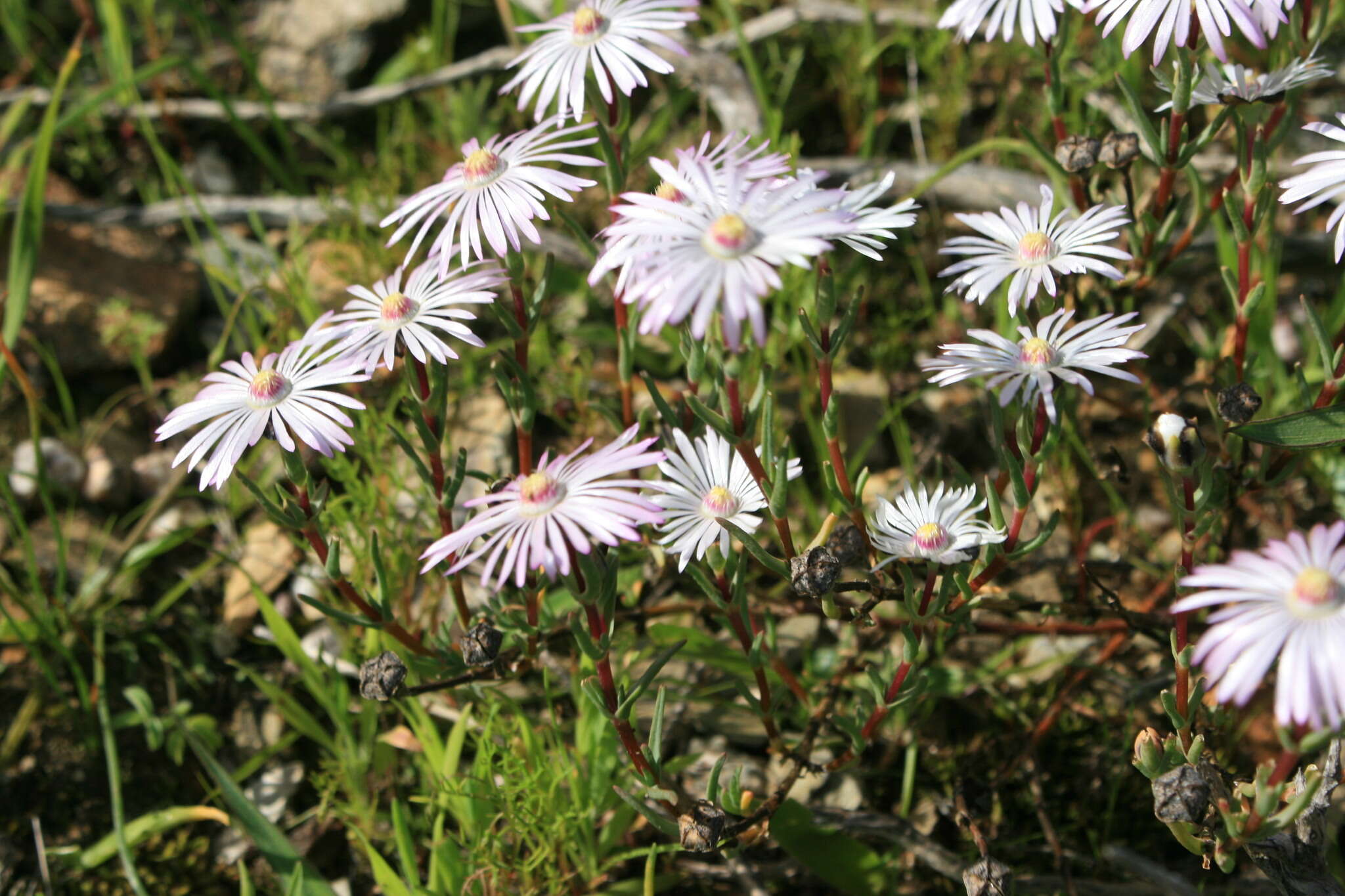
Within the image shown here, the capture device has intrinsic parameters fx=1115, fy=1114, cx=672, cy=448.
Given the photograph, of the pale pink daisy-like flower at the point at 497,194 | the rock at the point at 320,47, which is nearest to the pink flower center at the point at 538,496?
the pale pink daisy-like flower at the point at 497,194

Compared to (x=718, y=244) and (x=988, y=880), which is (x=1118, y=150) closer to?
(x=718, y=244)

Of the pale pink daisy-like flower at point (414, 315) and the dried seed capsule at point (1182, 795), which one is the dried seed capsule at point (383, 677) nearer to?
the pale pink daisy-like flower at point (414, 315)

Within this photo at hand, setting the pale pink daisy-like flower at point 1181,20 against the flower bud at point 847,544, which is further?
the flower bud at point 847,544

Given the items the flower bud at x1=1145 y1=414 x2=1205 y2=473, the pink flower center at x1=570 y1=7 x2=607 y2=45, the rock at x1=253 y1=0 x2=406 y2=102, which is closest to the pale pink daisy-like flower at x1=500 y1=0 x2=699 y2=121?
the pink flower center at x1=570 y1=7 x2=607 y2=45

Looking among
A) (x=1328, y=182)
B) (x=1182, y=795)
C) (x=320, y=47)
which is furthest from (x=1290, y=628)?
(x=320, y=47)

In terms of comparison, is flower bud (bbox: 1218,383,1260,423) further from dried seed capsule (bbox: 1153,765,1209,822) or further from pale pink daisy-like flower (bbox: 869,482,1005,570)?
dried seed capsule (bbox: 1153,765,1209,822)

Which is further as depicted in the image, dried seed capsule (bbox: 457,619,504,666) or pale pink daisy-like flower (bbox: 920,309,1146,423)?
dried seed capsule (bbox: 457,619,504,666)
